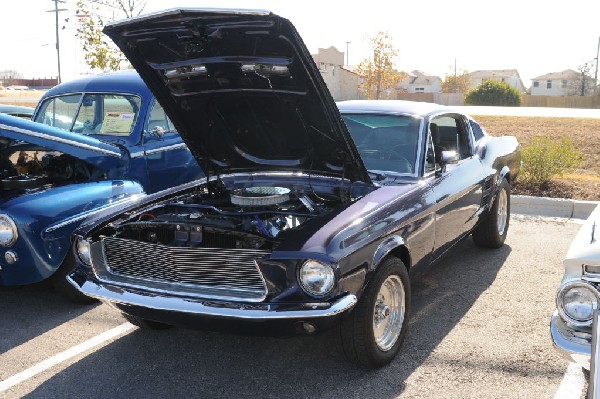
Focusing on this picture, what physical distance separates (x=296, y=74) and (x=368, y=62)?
30.5m

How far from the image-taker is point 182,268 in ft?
11.5

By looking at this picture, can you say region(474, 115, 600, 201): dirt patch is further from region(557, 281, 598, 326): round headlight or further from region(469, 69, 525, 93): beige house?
region(469, 69, 525, 93): beige house

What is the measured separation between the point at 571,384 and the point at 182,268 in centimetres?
234

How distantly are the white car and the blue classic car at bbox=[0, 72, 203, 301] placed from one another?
351 centimetres

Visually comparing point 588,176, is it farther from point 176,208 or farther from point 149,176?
point 176,208

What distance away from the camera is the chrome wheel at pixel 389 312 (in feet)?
12.1

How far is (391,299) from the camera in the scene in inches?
151

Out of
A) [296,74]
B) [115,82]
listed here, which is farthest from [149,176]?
[296,74]

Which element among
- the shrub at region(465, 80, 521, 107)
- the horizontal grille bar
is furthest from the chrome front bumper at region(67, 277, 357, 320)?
the shrub at region(465, 80, 521, 107)

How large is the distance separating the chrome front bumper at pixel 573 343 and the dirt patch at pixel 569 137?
5.93 meters

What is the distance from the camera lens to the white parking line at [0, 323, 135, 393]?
3.64 metres

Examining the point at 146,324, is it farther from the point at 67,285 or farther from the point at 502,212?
the point at 502,212

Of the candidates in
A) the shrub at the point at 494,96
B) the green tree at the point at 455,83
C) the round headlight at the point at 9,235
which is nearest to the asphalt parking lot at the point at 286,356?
the round headlight at the point at 9,235

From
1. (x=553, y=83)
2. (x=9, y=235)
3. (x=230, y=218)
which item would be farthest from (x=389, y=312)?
(x=553, y=83)
